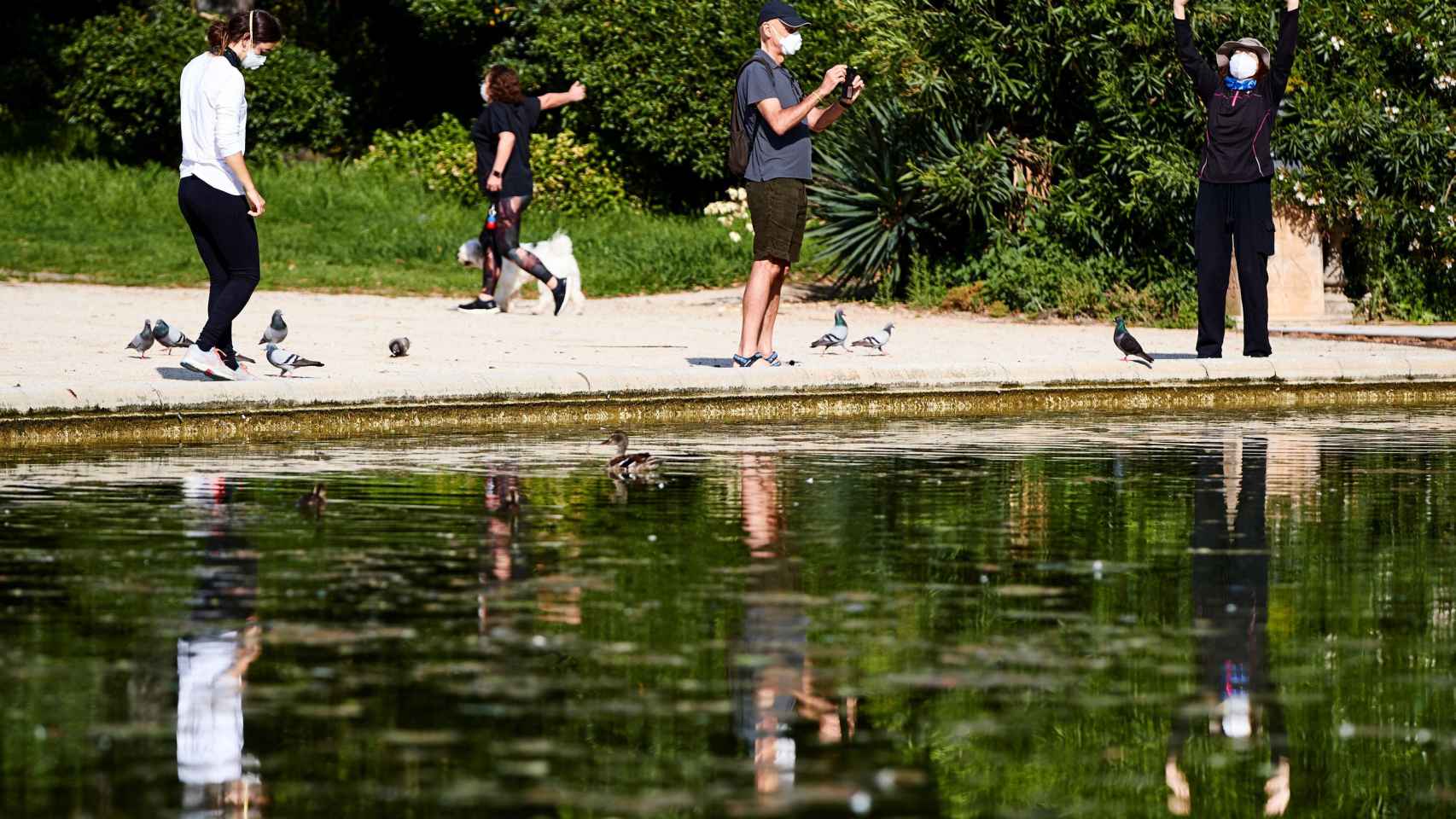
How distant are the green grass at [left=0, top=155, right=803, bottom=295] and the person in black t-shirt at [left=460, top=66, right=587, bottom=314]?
2884mm

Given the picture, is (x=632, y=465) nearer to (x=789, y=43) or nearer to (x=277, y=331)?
(x=789, y=43)

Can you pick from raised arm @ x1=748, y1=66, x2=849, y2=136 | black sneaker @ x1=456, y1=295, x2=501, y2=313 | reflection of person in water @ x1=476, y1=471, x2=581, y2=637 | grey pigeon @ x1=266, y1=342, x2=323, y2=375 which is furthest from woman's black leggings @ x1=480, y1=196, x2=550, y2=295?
reflection of person in water @ x1=476, y1=471, x2=581, y2=637

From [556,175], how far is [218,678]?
22.9 metres

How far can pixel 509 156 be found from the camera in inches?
764

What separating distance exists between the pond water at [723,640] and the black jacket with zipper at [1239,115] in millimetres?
4919

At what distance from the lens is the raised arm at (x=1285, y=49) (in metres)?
14.6

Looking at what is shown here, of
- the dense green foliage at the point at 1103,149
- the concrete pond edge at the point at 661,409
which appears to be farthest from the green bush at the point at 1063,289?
the concrete pond edge at the point at 661,409

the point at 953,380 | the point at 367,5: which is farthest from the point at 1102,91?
the point at 367,5

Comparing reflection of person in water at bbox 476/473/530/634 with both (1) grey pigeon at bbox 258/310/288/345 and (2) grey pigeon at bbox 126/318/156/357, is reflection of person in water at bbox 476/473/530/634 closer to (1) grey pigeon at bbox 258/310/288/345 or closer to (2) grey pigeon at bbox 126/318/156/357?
(1) grey pigeon at bbox 258/310/288/345

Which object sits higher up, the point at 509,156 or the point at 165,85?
the point at 165,85

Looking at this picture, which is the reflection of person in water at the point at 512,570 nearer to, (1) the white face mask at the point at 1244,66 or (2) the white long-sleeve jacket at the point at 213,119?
(2) the white long-sleeve jacket at the point at 213,119

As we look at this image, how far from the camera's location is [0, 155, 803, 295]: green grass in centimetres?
2300

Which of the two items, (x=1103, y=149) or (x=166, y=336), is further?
(x=1103, y=149)

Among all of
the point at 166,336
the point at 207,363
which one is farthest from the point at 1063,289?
the point at 207,363
